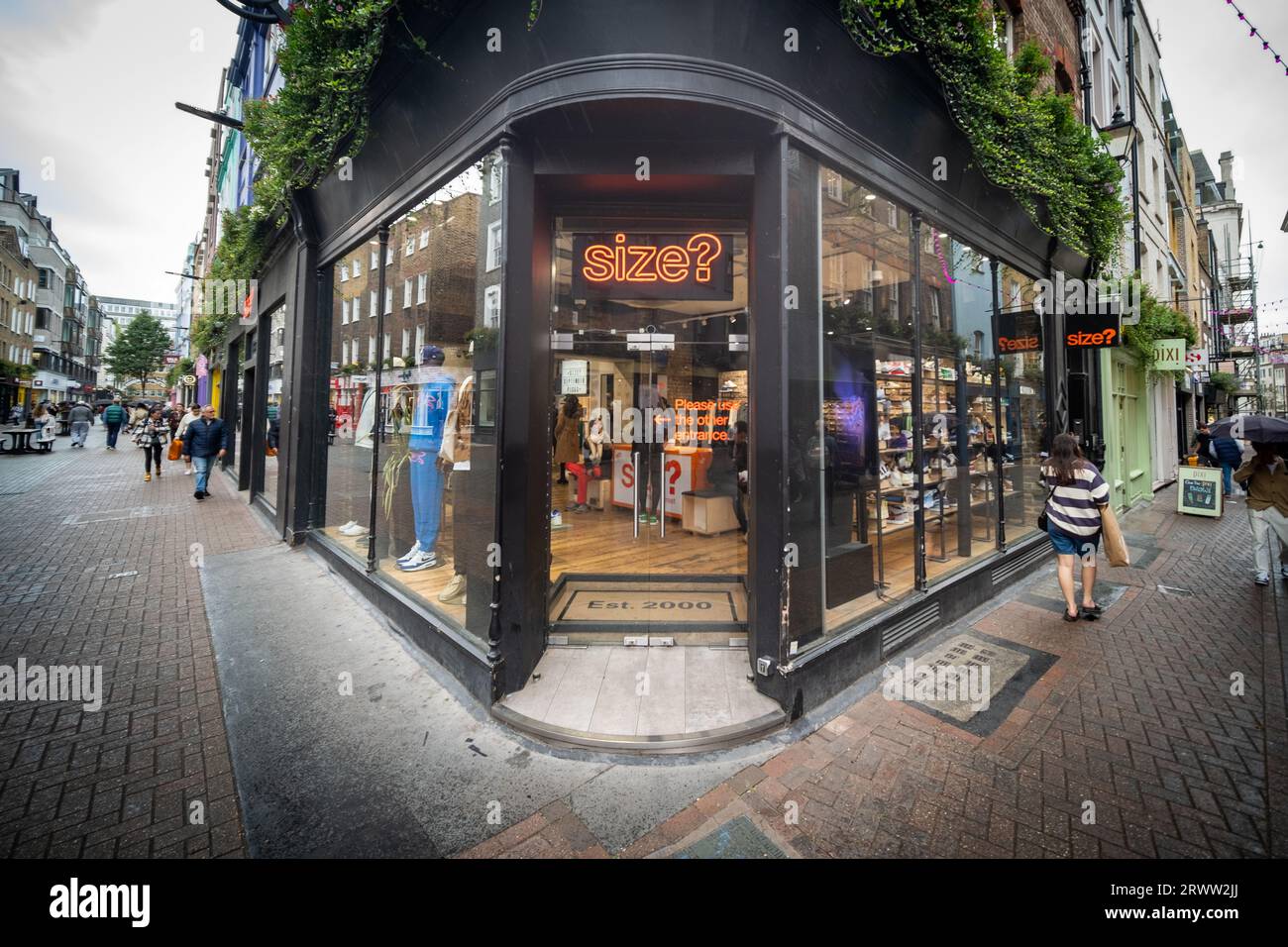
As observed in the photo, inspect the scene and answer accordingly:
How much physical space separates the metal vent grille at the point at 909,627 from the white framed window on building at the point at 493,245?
442 cm

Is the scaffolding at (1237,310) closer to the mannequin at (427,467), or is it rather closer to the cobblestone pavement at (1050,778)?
the cobblestone pavement at (1050,778)

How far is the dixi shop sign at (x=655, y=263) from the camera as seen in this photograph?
4418 millimetres

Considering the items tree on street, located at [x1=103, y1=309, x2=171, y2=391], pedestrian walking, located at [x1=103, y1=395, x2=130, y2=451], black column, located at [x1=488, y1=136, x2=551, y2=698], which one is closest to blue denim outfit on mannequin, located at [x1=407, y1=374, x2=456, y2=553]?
black column, located at [x1=488, y1=136, x2=551, y2=698]

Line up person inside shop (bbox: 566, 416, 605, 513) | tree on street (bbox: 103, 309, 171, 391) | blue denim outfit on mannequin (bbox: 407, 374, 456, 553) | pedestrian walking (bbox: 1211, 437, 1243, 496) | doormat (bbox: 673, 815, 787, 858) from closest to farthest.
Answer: doormat (bbox: 673, 815, 787, 858) < person inside shop (bbox: 566, 416, 605, 513) < blue denim outfit on mannequin (bbox: 407, 374, 456, 553) < pedestrian walking (bbox: 1211, 437, 1243, 496) < tree on street (bbox: 103, 309, 171, 391)

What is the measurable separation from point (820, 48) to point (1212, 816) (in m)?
5.30

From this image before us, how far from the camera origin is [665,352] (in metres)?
4.84

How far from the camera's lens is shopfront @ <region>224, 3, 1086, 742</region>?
12.2 ft

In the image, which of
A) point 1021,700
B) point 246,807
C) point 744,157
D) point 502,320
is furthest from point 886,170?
point 246,807

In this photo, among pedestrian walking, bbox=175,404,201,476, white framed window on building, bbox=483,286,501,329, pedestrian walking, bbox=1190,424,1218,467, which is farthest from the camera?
pedestrian walking, bbox=1190,424,1218,467

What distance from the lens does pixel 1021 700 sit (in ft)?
12.4

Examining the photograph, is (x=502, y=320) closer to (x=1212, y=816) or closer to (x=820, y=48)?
(x=820, y=48)

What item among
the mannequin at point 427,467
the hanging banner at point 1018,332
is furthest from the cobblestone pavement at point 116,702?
the hanging banner at point 1018,332

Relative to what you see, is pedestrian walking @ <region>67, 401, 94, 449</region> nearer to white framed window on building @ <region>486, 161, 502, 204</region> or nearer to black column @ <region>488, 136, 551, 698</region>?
white framed window on building @ <region>486, 161, 502, 204</region>

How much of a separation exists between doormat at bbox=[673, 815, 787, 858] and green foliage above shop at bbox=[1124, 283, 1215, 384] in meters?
13.6
